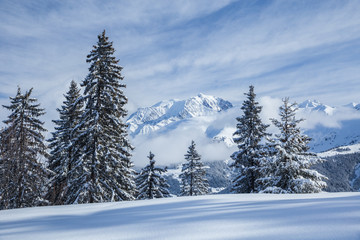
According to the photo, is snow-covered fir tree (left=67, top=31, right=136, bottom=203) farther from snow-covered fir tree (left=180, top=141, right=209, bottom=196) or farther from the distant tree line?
snow-covered fir tree (left=180, top=141, right=209, bottom=196)

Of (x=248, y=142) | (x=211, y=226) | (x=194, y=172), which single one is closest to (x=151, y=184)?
(x=194, y=172)

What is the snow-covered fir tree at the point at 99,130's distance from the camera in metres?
15.4

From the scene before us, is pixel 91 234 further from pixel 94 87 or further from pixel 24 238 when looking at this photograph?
pixel 94 87

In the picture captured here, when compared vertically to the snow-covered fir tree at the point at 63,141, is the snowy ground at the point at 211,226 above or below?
below

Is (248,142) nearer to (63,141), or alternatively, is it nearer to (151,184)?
(151,184)

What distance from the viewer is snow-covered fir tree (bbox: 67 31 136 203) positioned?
1542 cm

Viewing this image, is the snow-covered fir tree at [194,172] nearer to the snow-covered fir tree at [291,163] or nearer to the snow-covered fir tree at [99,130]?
the snow-covered fir tree at [291,163]

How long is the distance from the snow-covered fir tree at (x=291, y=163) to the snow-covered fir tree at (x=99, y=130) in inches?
423

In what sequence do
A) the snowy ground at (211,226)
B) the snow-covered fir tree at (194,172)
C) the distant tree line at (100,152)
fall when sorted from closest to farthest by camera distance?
the snowy ground at (211,226)
the distant tree line at (100,152)
the snow-covered fir tree at (194,172)

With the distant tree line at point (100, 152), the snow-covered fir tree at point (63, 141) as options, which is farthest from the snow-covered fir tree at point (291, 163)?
the snow-covered fir tree at point (63, 141)

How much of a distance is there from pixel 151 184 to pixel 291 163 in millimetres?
15781

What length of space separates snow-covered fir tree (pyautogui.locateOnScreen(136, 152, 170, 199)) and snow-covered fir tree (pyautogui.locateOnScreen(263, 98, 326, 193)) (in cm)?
1284

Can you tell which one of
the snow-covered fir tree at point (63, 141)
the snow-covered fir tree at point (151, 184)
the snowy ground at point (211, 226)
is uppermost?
the snow-covered fir tree at point (63, 141)

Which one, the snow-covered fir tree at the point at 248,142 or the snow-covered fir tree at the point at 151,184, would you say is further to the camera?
the snow-covered fir tree at the point at 151,184
